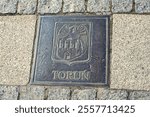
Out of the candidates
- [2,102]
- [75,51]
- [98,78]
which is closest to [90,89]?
[98,78]

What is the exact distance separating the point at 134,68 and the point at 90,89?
50 cm

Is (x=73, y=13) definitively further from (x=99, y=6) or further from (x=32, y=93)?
(x=32, y=93)

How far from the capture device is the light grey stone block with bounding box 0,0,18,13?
3818 millimetres

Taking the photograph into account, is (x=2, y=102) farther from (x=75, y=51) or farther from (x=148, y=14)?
(x=148, y=14)

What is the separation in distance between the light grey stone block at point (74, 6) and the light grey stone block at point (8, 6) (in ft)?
2.00

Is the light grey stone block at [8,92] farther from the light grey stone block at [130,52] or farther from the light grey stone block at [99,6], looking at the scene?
the light grey stone block at [99,6]

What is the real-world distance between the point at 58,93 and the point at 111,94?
1.78 feet

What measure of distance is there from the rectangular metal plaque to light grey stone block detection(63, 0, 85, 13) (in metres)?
0.10

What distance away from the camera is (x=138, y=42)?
343cm

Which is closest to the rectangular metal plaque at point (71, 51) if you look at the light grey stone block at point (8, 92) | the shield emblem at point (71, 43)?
the shield emblem at point (71, 43)

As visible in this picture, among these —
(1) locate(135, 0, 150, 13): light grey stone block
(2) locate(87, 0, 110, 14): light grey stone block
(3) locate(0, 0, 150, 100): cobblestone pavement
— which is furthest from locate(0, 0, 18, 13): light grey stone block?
(1) locate(135, 0, 150, 13): light grey stone block

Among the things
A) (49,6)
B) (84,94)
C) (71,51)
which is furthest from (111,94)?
(49,6)

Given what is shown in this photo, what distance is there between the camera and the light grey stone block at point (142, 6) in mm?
3605

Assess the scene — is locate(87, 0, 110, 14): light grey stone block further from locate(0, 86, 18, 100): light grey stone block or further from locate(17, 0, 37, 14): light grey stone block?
locate(0, 86, 18, 100): light grey stone block
